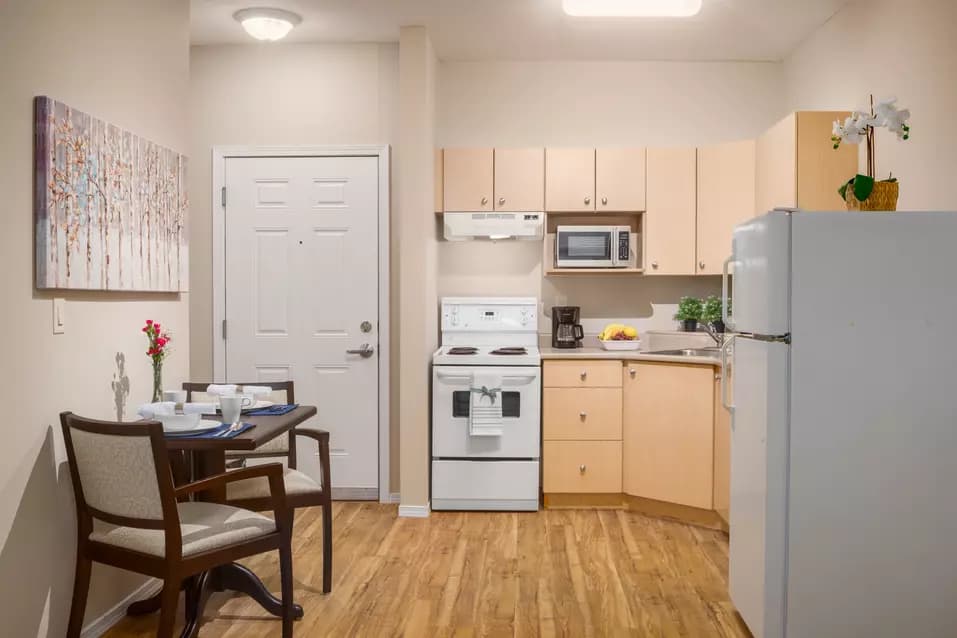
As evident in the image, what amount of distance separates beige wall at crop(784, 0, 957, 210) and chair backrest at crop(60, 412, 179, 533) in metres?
2.93

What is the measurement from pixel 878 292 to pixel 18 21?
8.98ft

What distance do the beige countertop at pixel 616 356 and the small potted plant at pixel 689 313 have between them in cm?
32

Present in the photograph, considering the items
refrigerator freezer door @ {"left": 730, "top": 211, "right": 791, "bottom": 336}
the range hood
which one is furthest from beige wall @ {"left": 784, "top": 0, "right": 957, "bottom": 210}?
the range hood

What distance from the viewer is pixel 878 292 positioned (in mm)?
2521

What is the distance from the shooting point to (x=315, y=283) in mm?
4707

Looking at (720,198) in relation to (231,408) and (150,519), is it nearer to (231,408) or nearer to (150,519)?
(231,408)

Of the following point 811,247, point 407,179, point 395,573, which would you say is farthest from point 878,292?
point 407,179

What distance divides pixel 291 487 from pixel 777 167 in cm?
286

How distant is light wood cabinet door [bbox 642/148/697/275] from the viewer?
4.71 metres

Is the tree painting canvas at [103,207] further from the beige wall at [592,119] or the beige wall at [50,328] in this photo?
the beige wall at [592,119]

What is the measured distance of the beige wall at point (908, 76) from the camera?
10.2ft

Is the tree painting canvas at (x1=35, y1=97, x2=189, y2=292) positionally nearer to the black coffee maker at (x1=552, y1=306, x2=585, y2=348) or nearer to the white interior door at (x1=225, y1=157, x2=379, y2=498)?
the white interior door at (x1=225, y1=157, x2=379, y2=498)

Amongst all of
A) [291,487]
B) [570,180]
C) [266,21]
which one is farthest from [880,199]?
[266,21]

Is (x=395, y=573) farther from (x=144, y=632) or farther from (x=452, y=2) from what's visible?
(x=452, y=2)
